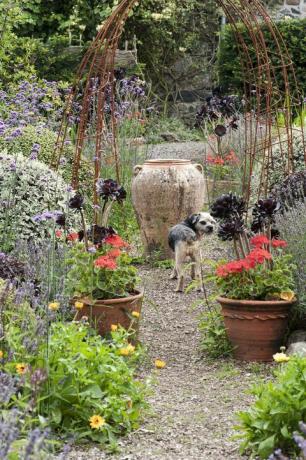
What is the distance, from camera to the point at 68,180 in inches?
289

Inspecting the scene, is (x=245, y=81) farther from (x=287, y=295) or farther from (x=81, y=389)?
(x=81, y=389)

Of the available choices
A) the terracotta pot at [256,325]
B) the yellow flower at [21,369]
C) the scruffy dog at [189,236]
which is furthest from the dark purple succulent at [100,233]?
the yellow flower at [21,369]

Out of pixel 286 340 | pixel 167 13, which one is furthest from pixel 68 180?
pixel 167 13

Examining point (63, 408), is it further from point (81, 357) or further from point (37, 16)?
point (37, 16)

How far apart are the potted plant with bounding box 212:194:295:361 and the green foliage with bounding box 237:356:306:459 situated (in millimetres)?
1321

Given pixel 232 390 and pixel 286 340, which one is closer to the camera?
pixel 232 390

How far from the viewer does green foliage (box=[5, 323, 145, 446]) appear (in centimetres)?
338

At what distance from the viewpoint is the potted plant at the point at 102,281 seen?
459 cm

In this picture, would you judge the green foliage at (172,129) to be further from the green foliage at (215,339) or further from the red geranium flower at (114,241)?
the red geranium flower at (114,241)

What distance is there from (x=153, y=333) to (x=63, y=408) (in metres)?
1.85

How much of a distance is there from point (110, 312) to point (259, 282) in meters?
0.81

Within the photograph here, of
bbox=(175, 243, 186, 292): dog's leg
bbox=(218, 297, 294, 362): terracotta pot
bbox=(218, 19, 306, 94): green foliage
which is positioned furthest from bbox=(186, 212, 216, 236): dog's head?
bbox=(218, 19, 306, 94): green foliage

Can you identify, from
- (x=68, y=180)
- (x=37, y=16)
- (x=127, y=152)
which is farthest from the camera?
(x=37, y=16)

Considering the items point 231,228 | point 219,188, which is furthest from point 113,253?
point 219,188
